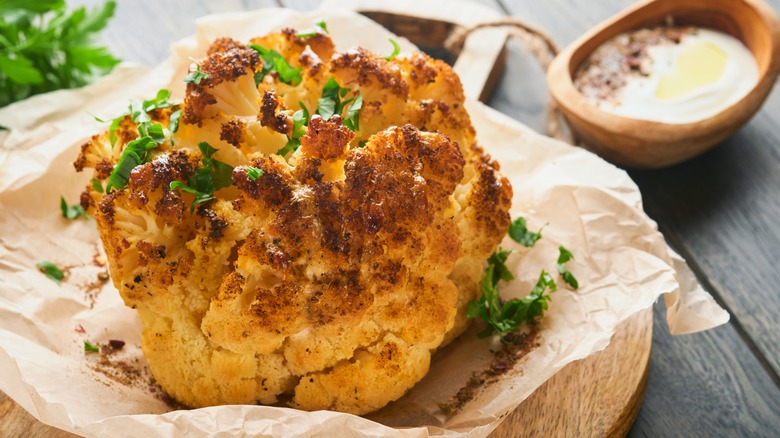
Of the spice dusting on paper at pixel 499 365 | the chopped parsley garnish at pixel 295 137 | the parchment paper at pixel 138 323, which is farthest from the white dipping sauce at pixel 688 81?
the chopped parsley garnish at pixel 295 137

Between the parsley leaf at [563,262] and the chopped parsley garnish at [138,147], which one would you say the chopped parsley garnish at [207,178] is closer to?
the chopped parsley garnish at [138,147]

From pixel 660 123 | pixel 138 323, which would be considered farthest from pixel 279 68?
pixel 660 123

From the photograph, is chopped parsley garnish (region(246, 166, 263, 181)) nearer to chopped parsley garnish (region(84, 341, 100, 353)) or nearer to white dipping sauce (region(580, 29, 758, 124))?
chopped parsley garnish (region(84, 341, 100, 353))

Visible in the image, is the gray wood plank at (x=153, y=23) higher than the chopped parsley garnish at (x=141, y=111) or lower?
lower

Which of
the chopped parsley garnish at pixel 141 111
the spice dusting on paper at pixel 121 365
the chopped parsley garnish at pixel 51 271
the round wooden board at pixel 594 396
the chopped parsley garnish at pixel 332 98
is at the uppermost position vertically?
the chopped parsley garnish at pixel 141 111

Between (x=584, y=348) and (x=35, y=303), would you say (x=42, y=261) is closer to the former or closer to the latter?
(x=35, y=303)

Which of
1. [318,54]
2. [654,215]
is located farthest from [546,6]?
[318,54]
